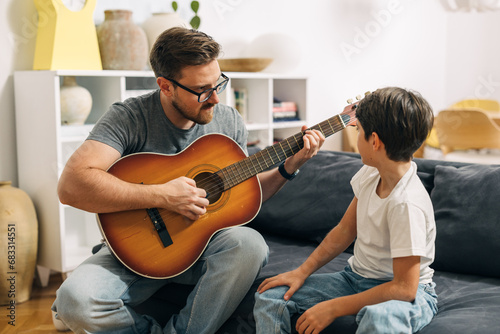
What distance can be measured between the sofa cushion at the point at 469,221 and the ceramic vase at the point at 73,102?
5.81 feet

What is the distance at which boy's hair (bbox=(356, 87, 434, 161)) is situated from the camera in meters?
1.40

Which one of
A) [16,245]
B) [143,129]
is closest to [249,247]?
[143,129]

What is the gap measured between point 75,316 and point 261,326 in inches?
22.3

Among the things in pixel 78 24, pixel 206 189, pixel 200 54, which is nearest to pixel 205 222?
pixel 206 189

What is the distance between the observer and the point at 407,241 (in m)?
1.35

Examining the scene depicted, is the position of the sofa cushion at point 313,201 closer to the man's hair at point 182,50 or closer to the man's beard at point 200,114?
the man's beard at point 200,114

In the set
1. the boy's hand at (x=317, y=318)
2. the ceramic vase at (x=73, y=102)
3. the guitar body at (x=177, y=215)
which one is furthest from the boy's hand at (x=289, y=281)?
the ceramic vase at (x=73, y=102)

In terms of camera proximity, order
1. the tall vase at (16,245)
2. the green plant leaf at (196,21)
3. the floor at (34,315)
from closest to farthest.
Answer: the floor at (34,315) → the tall vase at (16,245) → the green plant leaf at (196,21)

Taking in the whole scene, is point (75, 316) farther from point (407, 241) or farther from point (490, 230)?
point (490, 230)

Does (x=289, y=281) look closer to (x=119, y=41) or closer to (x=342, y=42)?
(x=119, y=41)

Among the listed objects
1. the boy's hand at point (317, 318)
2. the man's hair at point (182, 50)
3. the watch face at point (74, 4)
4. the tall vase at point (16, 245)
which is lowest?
the tall vase at point (16, 245)

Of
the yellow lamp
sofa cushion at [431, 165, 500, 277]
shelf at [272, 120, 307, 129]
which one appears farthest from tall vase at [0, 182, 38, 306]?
sofa cushion at [431, 165, 500, 277]

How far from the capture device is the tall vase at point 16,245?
261 cm

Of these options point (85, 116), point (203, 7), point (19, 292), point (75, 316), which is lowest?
point (19, 292)
